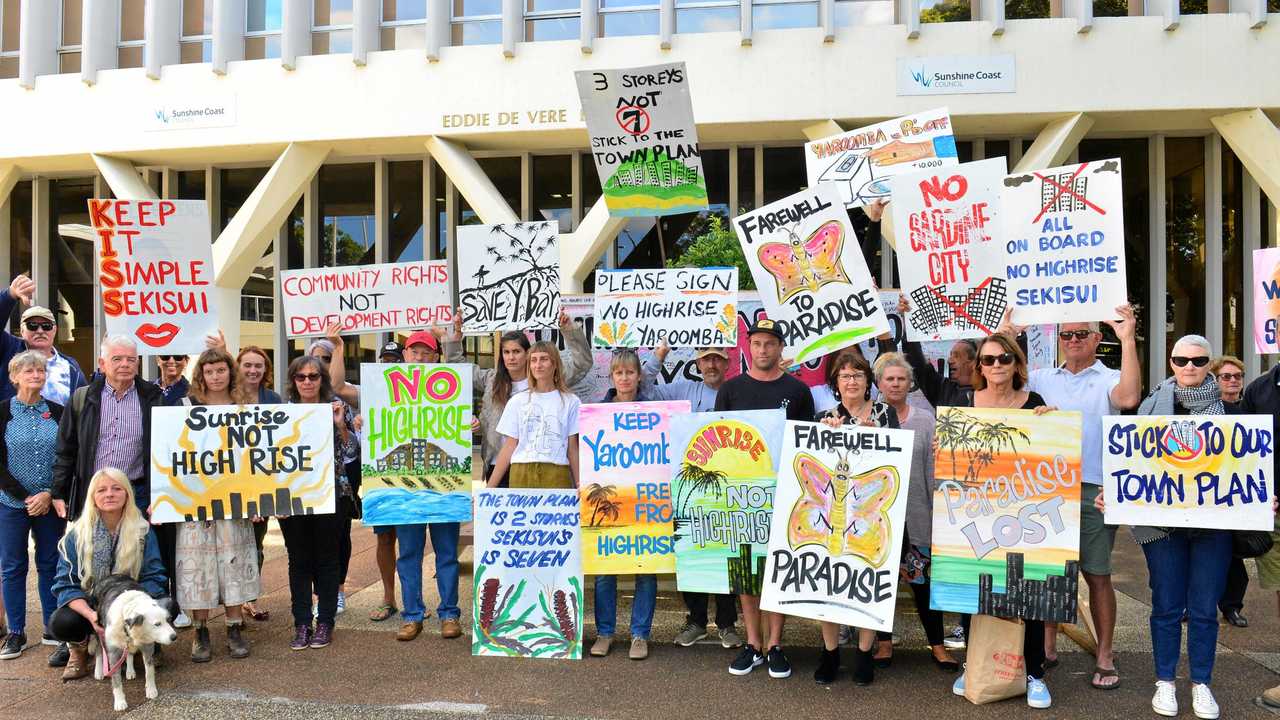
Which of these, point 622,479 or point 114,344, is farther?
point 622,479

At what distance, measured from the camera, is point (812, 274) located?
18.7 feet

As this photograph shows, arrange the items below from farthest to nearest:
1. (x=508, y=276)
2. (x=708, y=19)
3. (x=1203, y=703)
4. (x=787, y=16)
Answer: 1. (x=708, y=19)
2. (x=787, y=16)
3. (x=508, y=276)
4. (x=1203, y=703)

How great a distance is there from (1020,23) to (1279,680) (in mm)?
11658

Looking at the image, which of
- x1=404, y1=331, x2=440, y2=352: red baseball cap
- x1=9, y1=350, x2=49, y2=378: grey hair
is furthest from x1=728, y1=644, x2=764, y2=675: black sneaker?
x1=9, y1=350, x2=49, y2=378: grey hair

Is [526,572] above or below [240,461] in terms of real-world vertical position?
below

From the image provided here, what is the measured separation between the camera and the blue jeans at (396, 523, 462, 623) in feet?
18.4

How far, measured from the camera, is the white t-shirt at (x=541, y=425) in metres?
5.39

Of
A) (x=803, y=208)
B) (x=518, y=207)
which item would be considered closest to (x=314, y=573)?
(x=803, y=208)

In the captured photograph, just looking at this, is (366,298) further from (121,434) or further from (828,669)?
(828,669)

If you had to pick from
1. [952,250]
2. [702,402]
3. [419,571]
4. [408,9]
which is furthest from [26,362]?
[408,9]

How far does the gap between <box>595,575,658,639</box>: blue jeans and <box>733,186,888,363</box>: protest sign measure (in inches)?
67.1

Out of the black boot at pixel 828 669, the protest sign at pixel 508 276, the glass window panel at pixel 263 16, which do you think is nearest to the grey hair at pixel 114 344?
the protest sign at pixel 508 276

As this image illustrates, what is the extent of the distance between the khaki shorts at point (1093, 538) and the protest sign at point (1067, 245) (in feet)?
3.45

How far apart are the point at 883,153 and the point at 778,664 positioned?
4.37 meters
